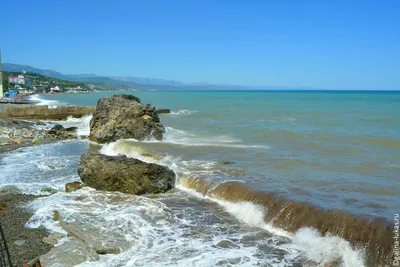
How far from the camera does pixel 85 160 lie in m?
16.5

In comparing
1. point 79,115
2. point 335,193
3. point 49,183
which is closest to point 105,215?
point 49,183

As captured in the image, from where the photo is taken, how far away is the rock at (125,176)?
602 inches

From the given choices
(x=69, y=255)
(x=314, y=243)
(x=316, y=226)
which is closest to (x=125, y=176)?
(x=69, y=255)

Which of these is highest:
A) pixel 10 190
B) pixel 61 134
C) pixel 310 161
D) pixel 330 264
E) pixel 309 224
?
pixel 310 161

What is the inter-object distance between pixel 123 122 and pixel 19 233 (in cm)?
1797

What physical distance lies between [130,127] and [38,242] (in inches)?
719

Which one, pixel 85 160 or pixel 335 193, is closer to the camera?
pixel 335 193

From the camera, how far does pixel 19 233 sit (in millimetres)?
10852

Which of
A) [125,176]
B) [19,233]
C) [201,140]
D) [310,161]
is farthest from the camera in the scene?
[201,140]

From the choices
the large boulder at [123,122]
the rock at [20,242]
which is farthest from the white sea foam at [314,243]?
the large boulder at [123,122]

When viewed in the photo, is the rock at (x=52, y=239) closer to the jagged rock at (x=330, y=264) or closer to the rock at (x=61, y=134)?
the jagged rock at (x=330, y=264)

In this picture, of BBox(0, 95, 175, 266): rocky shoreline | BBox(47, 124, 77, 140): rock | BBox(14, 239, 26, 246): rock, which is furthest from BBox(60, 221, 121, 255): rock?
BBox(47, 124, 77, 140): rock

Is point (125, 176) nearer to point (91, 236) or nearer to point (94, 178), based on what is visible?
point (94, 178)

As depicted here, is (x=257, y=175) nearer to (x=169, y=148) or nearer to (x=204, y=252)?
(x=204, y=252)
